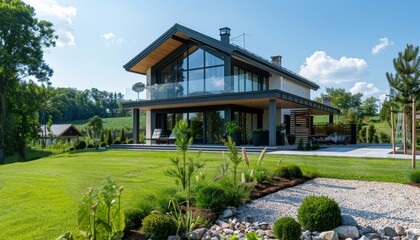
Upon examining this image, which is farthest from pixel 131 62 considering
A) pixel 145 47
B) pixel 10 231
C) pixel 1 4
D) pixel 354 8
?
pixel 10 231

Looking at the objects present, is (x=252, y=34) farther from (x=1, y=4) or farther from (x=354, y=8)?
(x=1, y=4)

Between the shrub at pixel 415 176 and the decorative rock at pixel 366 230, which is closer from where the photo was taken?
the decorative rock at pixel 366 230

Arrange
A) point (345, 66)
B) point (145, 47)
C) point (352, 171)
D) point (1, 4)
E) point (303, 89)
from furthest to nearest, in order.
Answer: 1. point (345, 66)
2. point (303, 89)
3. point (1, 4)
4. point (145, 47)
5. point (352, 171)

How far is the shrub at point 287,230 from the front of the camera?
3855 mm

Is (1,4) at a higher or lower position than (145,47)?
higher

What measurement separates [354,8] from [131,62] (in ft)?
43.3

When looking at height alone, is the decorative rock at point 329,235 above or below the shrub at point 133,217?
below

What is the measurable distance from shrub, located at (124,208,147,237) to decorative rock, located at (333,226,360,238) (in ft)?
8.13

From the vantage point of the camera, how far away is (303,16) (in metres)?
15.3

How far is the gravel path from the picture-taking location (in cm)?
459

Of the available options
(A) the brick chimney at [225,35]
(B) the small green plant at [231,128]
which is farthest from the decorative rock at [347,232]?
(A) the brick chimney at [225,35]

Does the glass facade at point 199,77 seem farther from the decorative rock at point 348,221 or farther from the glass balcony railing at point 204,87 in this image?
the decorative rock at point 348,221

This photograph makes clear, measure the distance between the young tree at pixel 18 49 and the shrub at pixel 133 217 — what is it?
2201 cm

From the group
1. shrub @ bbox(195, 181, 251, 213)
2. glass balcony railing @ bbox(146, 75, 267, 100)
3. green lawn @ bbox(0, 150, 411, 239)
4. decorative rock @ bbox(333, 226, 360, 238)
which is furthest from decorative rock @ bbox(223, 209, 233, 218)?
glass balcony railing @ bbox(146, 75, 267, 100)
